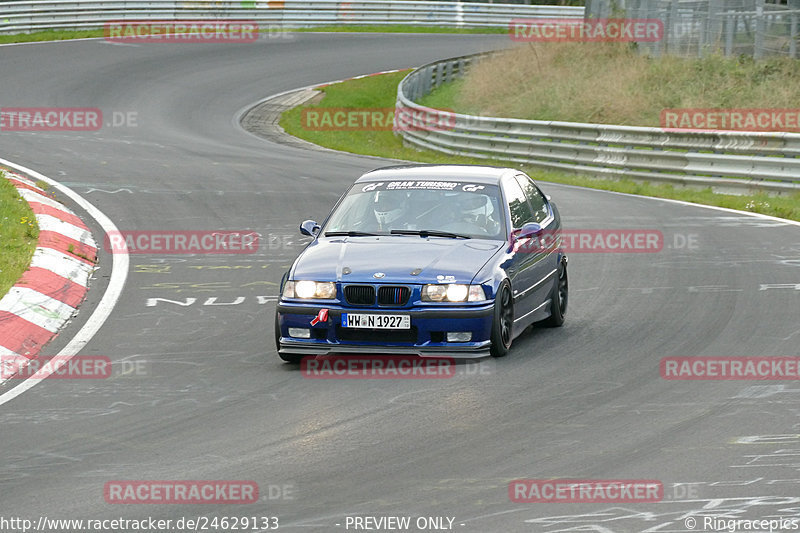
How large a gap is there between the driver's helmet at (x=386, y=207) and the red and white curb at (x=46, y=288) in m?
2.87

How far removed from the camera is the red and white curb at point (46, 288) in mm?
10477

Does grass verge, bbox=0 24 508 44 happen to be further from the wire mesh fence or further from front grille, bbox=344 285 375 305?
front grille, bbox=344 285 375 305

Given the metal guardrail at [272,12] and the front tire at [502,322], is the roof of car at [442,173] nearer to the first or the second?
the front tire at [502,322]

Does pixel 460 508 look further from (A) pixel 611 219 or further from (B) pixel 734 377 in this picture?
(A) pixel 611 219

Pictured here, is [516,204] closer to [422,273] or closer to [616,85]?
[422,273]

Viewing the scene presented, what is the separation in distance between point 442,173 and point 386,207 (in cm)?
70

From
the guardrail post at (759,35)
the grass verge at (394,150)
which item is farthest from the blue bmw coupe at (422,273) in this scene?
the guardrail post at (759,35)

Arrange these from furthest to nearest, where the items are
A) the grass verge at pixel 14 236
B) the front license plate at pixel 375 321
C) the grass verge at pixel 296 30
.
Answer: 1. the grass verge at pixel 296 30
2. the grass verge at pixel 14 236
3. the front license plate at pixel 375 321

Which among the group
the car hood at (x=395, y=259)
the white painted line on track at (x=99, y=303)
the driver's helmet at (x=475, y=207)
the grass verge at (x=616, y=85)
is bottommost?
the grass verge at (x=616, y=85)

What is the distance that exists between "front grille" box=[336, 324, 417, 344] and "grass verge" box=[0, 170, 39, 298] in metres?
3.62

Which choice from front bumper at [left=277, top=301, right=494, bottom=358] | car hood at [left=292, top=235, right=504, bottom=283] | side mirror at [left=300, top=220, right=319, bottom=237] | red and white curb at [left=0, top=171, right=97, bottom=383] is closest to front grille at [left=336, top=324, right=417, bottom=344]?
front bumper at [left=277, top=301, right=494, bottom=358]

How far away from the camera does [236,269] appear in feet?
46.5

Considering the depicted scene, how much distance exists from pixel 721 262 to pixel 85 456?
8954mm

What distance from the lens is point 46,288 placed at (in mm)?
12188
